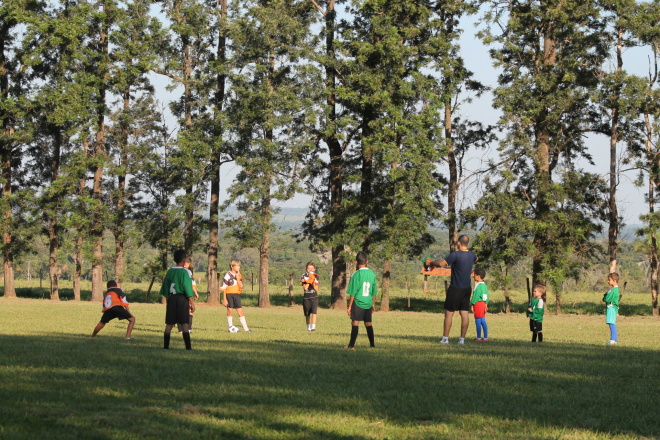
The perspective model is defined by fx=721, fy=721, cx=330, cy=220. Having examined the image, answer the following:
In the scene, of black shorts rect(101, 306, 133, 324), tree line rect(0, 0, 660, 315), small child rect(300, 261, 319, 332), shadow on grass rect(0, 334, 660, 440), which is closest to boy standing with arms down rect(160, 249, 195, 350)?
shadow on grass rect(0, 334, 660, 440)

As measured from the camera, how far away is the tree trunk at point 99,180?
4094 centimetres

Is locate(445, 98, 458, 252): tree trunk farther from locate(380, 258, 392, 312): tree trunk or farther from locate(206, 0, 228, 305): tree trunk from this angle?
locate(206, 0, 228, 305): tree trunk

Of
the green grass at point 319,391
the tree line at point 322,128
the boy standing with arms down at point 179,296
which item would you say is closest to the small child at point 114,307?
the green grass at point 319,391

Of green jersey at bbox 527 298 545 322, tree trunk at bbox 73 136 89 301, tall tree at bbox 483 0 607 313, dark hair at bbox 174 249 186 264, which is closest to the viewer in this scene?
dark hair at bbox 174 249 186 264

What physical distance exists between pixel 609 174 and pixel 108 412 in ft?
106

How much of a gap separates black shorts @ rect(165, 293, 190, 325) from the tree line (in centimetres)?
2350

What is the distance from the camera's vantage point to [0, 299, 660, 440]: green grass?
6277mm

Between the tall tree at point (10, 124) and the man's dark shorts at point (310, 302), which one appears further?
the tall tree at point (10, 124)

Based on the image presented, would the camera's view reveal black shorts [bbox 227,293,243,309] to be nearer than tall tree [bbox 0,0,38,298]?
Yes

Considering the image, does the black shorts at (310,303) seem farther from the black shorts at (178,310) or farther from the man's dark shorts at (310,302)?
the black shorts at (178,310)

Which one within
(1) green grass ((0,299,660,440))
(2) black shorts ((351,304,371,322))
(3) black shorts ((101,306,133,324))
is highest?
(2) black shorts ((351,304,371,322))

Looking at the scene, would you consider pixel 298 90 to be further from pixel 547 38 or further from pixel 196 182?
pixel 547 38

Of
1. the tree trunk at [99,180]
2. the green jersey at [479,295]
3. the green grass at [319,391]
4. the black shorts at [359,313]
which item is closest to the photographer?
the green grass at [319,391]

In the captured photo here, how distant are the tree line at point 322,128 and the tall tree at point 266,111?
0.39ft
